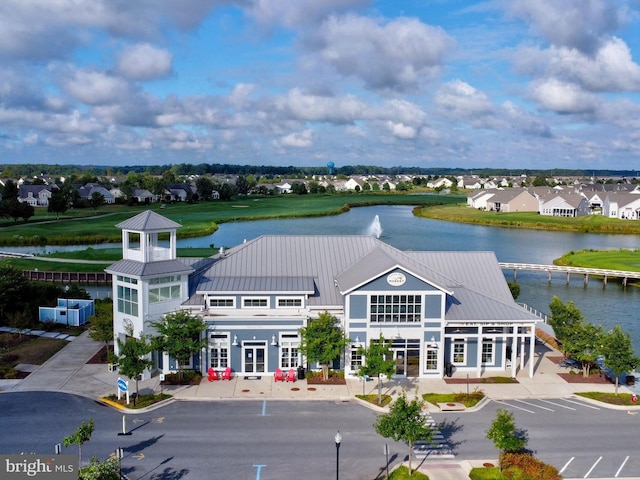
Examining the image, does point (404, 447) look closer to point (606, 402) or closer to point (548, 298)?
point (606, 402)

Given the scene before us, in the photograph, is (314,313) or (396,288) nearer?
(396,288)

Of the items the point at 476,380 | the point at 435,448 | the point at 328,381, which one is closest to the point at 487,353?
the point at 476,380

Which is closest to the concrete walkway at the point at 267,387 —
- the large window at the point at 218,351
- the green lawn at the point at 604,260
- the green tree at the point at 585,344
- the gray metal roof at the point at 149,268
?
the large window at the point at 218,351

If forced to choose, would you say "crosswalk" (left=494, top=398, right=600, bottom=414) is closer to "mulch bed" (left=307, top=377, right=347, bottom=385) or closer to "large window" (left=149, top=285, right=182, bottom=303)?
"mulch bed" (left=307, top=377, right=347, bottom=385)

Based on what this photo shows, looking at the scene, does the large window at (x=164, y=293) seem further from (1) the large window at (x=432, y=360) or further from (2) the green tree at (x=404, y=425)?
(2) the green tree at (x=404, y=425)

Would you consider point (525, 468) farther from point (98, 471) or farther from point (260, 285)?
point (260, 285)
